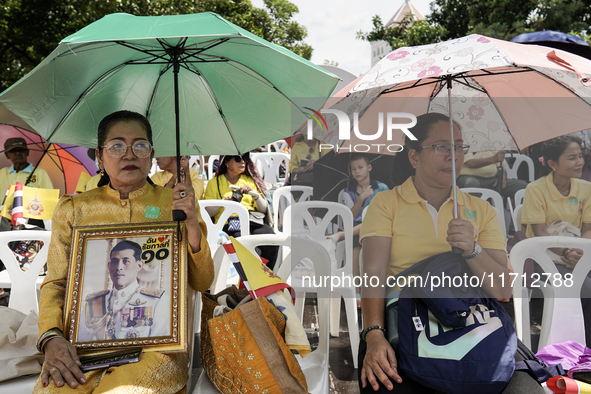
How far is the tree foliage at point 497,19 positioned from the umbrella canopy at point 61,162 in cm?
1061

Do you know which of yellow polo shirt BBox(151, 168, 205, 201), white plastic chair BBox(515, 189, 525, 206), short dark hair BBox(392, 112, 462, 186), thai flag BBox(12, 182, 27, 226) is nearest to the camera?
short dark hair BBox(392, 112, 462, 186)

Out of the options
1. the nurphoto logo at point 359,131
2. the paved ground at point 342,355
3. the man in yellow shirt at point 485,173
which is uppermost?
the nurphoto logo at point 359,131

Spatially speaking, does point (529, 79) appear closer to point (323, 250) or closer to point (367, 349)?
point (323, 250)

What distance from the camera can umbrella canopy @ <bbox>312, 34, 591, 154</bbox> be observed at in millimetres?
1970

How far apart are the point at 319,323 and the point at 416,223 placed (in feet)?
2.12

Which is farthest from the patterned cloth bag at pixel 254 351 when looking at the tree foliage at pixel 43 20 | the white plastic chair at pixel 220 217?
the tree foliage at pixel 43 20

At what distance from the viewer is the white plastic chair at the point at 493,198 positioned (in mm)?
1988

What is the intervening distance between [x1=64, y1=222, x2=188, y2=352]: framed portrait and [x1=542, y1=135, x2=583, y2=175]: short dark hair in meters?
1.96

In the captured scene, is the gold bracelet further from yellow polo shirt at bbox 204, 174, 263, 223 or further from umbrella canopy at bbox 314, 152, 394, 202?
yellow polo shirt at bbox 204, 174, 263, 223

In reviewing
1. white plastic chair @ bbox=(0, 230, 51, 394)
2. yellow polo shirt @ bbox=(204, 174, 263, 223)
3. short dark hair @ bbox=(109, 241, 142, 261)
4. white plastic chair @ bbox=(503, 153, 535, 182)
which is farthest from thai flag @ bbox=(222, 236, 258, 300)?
yellow polo shirt @ bbox=(204, 174, 263, 223)

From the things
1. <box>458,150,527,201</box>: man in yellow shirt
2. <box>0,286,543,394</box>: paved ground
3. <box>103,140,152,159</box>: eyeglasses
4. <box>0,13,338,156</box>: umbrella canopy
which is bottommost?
<box>0,286,543,394</box>: paved ground

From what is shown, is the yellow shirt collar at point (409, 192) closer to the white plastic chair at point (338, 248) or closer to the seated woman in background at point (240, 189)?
the white plastic chair at point (338, 248)

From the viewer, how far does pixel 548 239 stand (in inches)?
88.1

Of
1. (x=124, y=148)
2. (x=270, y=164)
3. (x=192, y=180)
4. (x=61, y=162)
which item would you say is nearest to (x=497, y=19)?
(x=270, y=164)
